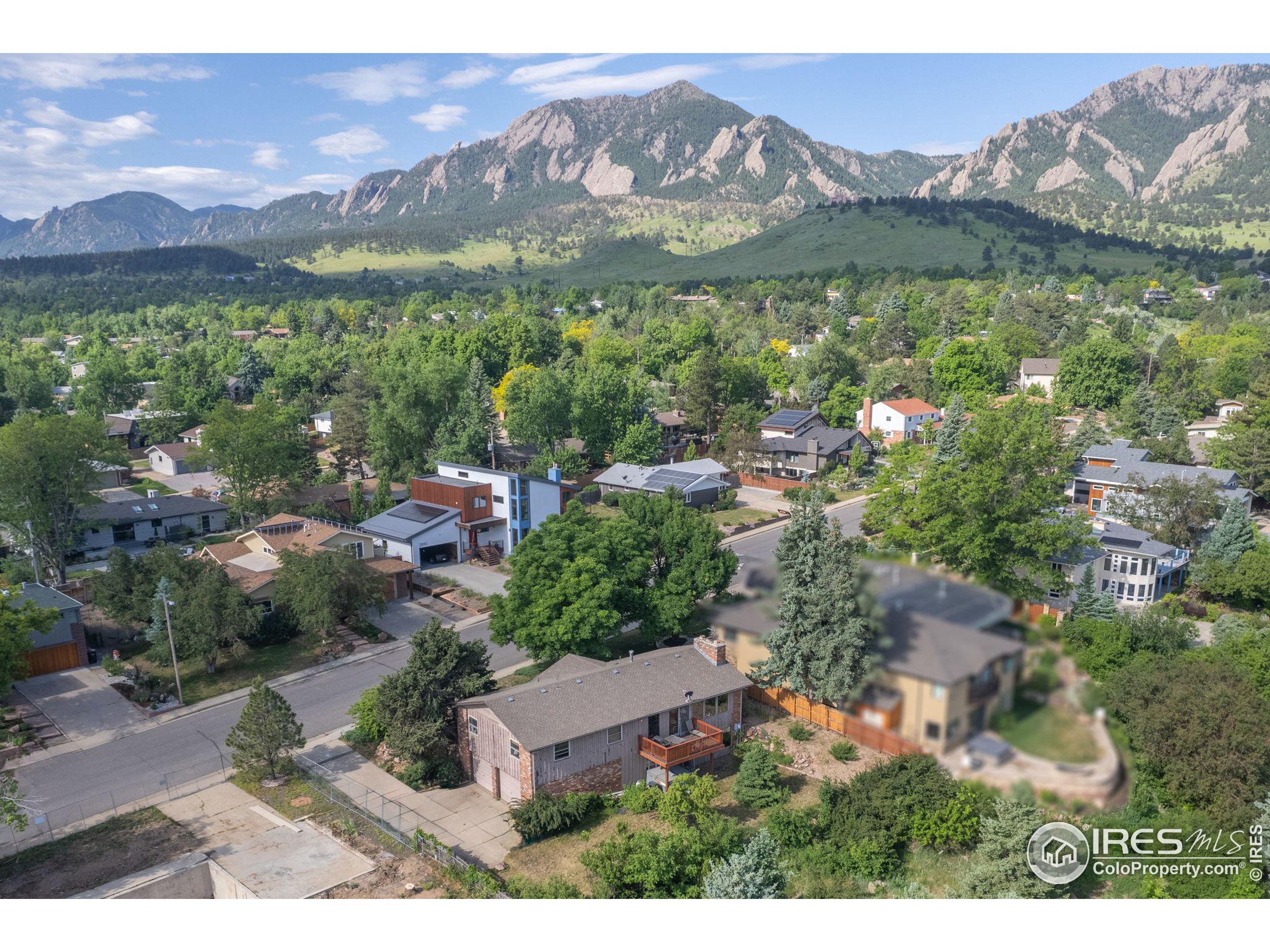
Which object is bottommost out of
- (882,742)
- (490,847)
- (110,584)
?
(490,847)

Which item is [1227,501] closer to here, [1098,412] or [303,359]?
[1098,412]

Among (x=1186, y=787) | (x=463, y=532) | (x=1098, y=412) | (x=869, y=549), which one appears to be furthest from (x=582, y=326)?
(x=869, y=549)

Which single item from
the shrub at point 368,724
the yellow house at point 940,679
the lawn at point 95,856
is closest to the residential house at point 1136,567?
the shrub at point 368,724

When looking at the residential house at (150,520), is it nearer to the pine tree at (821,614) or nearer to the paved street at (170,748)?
the paved street at (170,748)

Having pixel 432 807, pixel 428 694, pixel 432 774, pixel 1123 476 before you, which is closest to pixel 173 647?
pixel 428 694

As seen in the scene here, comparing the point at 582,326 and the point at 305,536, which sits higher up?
the point at 582,326

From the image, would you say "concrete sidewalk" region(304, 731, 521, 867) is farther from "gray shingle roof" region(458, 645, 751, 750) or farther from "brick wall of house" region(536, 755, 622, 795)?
"gray shingle roof" region(458, 645, 751, 750)
